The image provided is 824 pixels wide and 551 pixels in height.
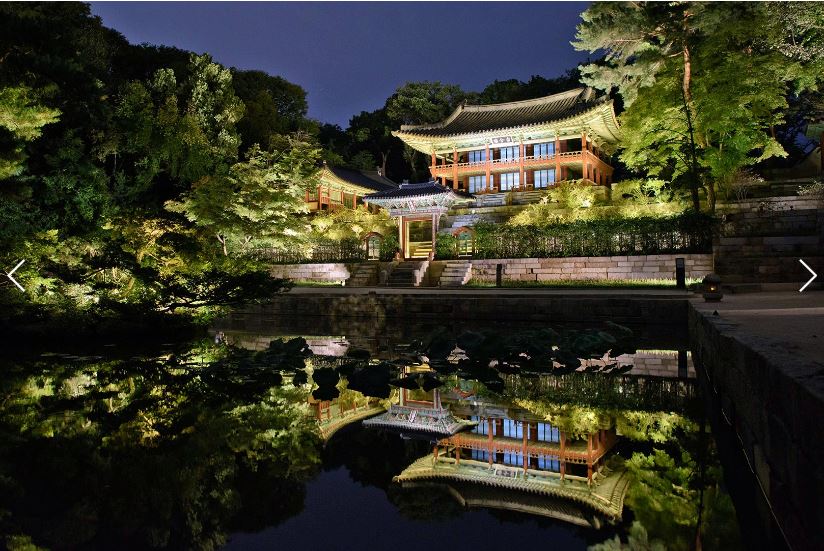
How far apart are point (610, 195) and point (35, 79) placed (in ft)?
77.3

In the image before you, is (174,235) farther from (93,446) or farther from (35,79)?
(93,446)

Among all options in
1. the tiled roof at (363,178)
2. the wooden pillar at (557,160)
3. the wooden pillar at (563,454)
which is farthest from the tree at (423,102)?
the wooden pillar at (563,454)

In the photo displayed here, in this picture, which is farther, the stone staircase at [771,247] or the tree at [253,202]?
the tree at [253,202]

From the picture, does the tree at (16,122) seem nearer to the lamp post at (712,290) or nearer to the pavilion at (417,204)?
the pavilion at (417,204)

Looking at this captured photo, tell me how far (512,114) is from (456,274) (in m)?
15.5

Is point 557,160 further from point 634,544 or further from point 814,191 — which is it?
point 634,544

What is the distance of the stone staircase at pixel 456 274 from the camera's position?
71.8ft

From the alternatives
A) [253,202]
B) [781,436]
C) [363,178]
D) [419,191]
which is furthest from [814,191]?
[363,178]

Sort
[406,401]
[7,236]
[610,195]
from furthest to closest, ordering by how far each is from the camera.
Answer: [610,195] < [7,236] < [406,401]

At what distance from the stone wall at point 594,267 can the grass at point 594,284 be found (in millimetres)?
263

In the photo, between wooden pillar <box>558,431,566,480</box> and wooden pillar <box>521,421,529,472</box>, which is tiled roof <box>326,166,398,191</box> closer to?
wooden pillar <box>521,421,529,472</box>

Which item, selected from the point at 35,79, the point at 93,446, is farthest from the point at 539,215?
the point at 93,446

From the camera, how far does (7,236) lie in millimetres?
14523

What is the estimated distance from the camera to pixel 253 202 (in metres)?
23.8
